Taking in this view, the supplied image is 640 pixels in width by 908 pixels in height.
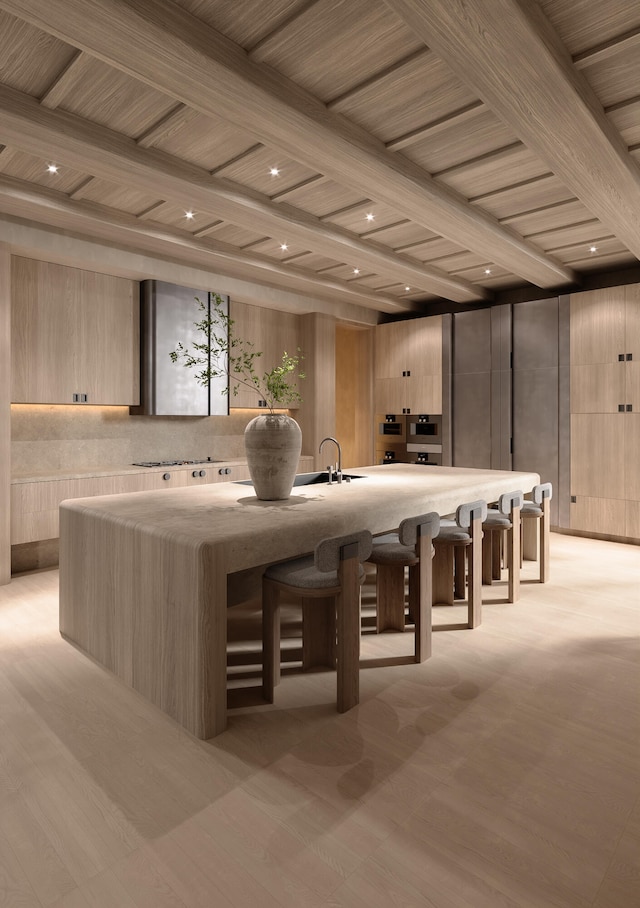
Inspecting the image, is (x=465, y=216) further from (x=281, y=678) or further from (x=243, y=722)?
(x=243, y=722)

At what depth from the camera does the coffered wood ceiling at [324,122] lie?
92.2 inches

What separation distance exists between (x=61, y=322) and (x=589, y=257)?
5206 mm

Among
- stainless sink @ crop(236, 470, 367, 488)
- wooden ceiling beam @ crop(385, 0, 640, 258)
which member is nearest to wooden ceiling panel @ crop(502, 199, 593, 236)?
wooden ceiling beam @ crop(385, 0, 640, 258)

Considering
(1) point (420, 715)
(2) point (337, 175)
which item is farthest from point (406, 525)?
(2) point (337, 175)

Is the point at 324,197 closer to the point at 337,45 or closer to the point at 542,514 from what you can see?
the point at 337,45

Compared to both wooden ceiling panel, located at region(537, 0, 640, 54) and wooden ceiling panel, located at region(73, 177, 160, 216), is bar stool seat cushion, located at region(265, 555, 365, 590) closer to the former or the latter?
wooden ceiling panel, located at region(537, 0, 640, 54)

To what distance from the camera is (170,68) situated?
2.47 metres

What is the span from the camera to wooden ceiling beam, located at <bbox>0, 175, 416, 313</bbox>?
4.11 metres

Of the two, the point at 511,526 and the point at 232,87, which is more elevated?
the point at 232,87

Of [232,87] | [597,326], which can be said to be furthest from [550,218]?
[232,87]

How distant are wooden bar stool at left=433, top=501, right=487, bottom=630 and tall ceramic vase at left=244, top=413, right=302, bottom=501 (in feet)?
3.44

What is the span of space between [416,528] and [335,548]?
2.10 feet

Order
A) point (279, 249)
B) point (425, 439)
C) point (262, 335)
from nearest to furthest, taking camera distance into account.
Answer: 1. point (279, 249)
2. point (262, 335)
3. point (425, 439)

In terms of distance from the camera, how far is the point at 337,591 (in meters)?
2.42
